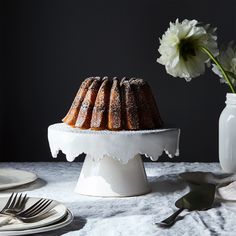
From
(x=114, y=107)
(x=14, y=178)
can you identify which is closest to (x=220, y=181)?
(x=114, y=107)

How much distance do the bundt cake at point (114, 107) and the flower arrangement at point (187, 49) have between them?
88 millimetres

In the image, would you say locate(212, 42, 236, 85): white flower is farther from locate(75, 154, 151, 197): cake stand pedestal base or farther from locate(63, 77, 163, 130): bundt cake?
locate(75, 154, 151, 197): cake stand pedestal base

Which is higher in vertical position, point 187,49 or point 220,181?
point 187,49

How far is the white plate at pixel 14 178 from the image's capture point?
54.6 inches

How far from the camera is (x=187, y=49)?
1.43 metres

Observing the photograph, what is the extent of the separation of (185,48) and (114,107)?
208 mm

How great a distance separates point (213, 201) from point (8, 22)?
5.95ft

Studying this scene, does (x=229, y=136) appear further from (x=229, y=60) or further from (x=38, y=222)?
(x=38, y=222)

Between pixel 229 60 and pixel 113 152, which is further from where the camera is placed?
pixel 229 60

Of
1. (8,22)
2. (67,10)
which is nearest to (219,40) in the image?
(67,10)

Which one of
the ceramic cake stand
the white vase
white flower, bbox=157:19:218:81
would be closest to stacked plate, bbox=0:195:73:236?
the ceramic cake stand

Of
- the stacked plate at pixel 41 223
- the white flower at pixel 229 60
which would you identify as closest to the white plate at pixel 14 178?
the stacked plate at pixel 41 223

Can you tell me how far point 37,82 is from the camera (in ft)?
9.45

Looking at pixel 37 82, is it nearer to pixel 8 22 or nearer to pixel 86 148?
pixel 8 22
